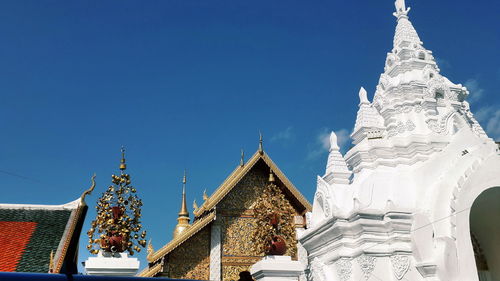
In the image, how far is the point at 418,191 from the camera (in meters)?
6.80

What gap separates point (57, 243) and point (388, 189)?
4.97 metres

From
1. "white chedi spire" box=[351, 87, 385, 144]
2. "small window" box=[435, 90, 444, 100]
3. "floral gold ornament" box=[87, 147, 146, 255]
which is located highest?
"small window" box=[435, 90, 444, 100]

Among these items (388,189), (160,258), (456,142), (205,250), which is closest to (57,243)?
(160,258)

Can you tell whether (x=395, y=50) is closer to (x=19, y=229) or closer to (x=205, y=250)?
(x=205, y=250)

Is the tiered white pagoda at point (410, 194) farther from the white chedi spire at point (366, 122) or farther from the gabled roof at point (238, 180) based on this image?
the gabled roof at point (238, 180)

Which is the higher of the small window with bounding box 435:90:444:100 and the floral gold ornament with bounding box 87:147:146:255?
the small window with bounding box 435:90:444:100

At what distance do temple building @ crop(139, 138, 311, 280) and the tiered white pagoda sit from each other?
3639mm

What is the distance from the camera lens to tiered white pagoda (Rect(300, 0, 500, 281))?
6.27 metres

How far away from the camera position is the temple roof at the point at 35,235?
716cm

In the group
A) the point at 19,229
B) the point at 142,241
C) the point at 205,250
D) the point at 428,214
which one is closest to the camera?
the point at 142,241

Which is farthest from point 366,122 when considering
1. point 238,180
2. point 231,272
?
point 231,272

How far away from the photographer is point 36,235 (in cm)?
818

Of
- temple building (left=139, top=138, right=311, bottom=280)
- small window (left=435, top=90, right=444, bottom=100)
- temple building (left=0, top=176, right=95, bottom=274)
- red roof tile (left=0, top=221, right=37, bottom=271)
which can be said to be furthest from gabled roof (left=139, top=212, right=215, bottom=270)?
small window (left=435, top=90, right=444, bottom=100)

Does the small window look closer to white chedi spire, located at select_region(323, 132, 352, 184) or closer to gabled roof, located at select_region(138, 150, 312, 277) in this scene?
white chedi spire, located at select_region(323, 132, 352, 184)
